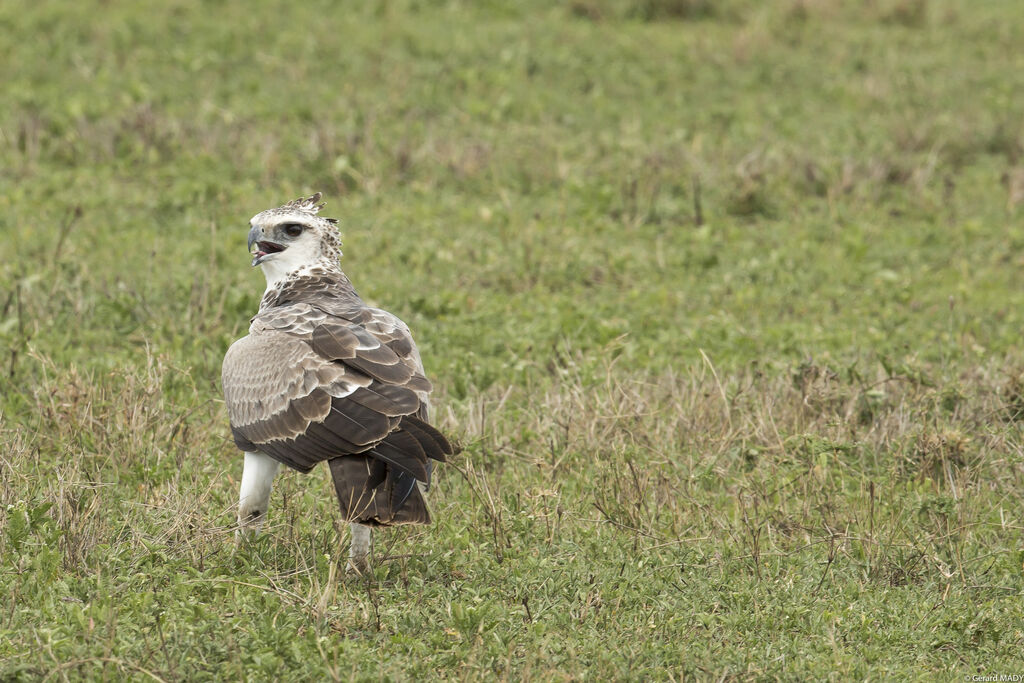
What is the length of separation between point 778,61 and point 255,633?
12.9 metres

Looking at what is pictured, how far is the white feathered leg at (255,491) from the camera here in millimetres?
6070

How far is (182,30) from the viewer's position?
605 inches

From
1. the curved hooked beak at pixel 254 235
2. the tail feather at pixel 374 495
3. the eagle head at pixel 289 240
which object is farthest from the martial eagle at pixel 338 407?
the curved hooked beak at pixel 254 235

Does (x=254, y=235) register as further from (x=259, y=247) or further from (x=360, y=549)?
(x=360, y=549)

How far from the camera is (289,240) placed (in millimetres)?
6984

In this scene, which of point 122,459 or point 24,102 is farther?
point 24,102

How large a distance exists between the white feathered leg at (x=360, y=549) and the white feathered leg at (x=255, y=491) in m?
0.49

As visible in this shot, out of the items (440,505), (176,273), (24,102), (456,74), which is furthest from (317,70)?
(440,505)

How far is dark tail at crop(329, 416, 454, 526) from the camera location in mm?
5426

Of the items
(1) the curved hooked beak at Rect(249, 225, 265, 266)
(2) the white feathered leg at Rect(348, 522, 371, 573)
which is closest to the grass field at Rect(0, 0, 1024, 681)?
(2) the white feathered leg at Rect(348, 522, 371, 573)

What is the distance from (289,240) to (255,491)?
1.52 m

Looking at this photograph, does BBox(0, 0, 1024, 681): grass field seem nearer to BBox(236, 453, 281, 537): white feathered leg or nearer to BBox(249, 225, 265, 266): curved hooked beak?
BBox(236, 453, 281, 537): white feathered leg

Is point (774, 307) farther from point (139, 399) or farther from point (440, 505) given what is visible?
point (139, 399)

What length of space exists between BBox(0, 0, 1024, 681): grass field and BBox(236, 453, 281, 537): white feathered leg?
0.11 meters
